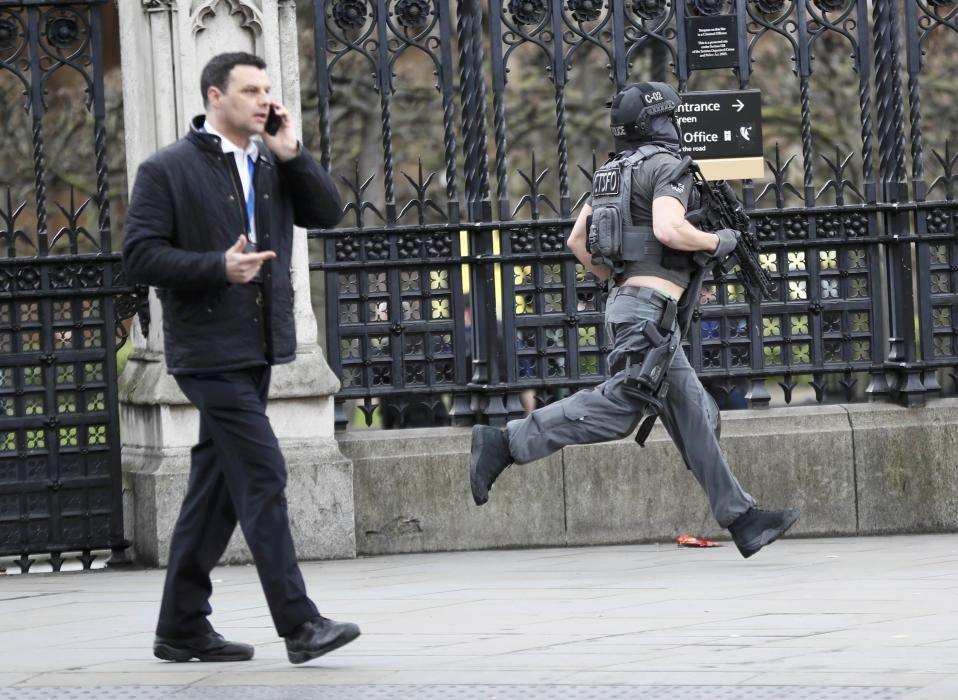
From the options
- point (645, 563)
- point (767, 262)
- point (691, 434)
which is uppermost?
point (767, 262)

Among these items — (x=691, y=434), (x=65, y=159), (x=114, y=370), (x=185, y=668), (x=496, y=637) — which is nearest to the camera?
(x=185, y=668)

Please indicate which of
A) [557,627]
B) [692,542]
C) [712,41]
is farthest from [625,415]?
[712,41]

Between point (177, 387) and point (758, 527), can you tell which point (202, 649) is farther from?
point (177, 387)

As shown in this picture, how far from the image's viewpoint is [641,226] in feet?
26.5

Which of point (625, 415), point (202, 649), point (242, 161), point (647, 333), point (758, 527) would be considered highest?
point (242, 161)

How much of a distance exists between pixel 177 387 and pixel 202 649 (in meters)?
3.48

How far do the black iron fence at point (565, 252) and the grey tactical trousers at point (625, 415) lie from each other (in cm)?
204

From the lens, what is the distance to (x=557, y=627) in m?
6.91

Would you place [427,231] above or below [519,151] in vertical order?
below

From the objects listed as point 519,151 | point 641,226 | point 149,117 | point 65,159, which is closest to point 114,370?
point 149,117

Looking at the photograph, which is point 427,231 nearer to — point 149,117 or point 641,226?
point 149,117

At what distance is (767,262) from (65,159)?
10912 millimetres

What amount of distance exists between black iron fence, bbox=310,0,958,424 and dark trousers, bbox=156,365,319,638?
363 centimetres

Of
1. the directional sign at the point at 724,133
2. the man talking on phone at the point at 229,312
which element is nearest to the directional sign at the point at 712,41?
the directional sign at the point at 724,133
